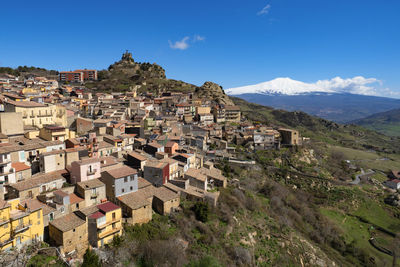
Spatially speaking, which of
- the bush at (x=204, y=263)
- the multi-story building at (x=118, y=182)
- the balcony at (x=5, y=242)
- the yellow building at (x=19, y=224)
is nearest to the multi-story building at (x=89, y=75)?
the multi-story building at (x=118, y=182)

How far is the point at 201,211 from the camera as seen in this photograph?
23.8 m

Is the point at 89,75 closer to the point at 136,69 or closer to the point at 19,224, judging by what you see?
the point at 136,69

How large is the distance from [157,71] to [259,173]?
257 feet

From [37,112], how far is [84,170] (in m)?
14.3

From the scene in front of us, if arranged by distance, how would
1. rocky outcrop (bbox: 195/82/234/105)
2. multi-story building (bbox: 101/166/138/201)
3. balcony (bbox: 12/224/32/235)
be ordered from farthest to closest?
rocky outcrop (bbox: 195/82/234/105)
multi-story building (bbox: 101/166/138/201)
balcony (bbox: 12/224/32/235)

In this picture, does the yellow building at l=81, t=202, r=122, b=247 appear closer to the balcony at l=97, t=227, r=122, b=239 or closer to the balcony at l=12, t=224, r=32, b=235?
the balcony at l=97, t=227, r=122, b=239

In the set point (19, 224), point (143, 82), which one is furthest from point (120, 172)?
point (143, 82)

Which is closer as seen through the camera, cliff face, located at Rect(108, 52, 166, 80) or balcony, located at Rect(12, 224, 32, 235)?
balcony, located at Rect(12, 224, 32, 235)

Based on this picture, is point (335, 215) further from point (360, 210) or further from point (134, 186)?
point (134, 186)

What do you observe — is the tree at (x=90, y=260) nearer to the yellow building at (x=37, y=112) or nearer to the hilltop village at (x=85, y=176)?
the hilltop village at (x=85, y=176)

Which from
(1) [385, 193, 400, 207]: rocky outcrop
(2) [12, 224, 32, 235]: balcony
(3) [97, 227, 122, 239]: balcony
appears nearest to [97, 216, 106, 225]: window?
(3) [97, 227, 122, 239]: balcony

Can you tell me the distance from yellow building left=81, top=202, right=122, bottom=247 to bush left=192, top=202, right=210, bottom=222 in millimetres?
7744

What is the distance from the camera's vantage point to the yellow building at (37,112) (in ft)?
94.0

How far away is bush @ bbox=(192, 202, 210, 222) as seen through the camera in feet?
78.2
